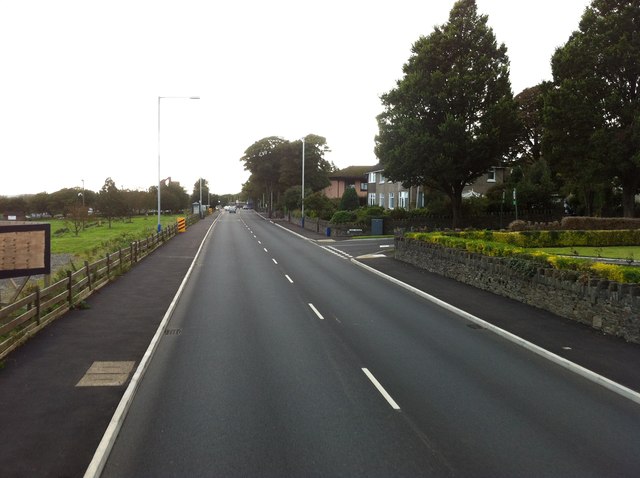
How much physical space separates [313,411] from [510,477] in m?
3.05

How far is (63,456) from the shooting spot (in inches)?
254

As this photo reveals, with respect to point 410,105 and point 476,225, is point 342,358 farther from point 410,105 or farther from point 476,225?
point 476,225

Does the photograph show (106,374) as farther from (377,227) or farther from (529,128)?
(529,128)

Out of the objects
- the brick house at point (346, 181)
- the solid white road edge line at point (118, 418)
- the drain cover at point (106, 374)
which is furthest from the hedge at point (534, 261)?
the brick house at point (346, 181)

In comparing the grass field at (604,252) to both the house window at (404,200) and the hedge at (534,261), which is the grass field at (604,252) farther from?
the house window at (404,200)

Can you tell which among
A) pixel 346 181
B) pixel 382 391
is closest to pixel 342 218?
pixel 382 391

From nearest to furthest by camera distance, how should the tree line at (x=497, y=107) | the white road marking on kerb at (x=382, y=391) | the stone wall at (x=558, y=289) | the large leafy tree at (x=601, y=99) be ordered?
the white road marking on kerb at (x=382, y=391)
the stone wall at (x=558, y=289)
the large leafy tree at (x=601, y=99)
the tree line at (x=497, y=107)

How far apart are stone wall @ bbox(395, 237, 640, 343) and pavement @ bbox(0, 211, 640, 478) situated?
0.35 meters

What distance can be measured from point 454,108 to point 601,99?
10.9 meters

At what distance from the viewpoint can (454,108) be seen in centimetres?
4284

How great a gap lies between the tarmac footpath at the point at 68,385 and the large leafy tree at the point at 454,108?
29.2 meters

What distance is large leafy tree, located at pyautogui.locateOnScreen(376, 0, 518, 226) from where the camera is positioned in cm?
4122

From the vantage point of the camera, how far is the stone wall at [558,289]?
1264cm

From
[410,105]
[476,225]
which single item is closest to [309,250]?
[410,105]
